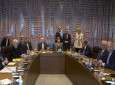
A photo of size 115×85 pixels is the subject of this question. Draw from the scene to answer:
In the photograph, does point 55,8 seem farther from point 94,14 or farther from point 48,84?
point 48,84

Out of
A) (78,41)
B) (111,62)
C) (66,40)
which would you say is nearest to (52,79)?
(111,62)

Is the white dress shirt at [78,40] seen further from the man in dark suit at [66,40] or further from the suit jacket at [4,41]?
the suit jacket at [4,41]

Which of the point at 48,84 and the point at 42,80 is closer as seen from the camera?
the point at 48,84

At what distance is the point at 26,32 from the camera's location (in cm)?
1350

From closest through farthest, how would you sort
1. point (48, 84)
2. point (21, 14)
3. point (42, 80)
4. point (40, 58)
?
point (48, 84) < point (42, 80) < point (40, 58) < point (21, 14)

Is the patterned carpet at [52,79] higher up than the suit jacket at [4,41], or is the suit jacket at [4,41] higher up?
the suit jacket at [4,41]

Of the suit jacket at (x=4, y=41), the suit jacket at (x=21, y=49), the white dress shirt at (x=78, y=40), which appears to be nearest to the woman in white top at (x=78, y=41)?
the white dress shirt at (x=78, y=40)

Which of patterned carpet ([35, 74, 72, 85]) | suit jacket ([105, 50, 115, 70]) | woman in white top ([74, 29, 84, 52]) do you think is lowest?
patterned carpet ([35, 74, 72, 85])

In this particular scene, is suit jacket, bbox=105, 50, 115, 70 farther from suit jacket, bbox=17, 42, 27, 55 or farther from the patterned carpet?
suit jacket, bbox=17, 42, 27, 55

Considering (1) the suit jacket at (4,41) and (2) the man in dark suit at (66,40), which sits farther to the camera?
(1) the suit jacket at (4,41)

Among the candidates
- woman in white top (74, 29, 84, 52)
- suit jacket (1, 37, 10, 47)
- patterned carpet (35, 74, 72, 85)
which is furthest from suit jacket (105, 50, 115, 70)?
suit jacket (1, 37, 10, 47)

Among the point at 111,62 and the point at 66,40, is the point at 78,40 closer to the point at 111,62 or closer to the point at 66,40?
the point at 66,40

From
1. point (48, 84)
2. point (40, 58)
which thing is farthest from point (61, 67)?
point (48, 84)

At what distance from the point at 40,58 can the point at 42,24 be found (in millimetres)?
4374
